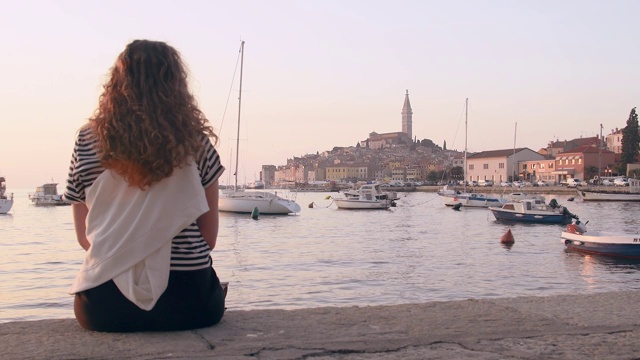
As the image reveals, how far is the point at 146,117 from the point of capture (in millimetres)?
3211

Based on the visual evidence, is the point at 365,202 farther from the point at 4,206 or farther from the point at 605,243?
the point at 605,243

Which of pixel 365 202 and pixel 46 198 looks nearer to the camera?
pixel 365 202

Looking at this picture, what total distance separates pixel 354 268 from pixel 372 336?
17.4 metres

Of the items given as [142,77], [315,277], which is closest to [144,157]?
[142,77]

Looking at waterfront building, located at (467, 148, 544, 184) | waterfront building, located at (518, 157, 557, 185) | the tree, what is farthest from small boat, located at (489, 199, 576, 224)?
waterfront building, located at (467, 148, 544, 184)

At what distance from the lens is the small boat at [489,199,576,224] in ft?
133

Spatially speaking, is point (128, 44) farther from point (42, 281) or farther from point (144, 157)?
point (42, 281)

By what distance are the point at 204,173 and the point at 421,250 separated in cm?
2428

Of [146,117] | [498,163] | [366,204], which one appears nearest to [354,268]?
[146,117]

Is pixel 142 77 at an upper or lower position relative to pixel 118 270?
upper

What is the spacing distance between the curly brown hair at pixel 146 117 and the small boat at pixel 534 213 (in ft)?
129

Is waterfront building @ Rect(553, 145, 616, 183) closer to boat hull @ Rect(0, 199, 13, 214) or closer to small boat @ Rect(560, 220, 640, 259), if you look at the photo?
boat hull @ Rect(0, 199, 13, 214)

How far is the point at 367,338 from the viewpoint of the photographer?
350 centimetres

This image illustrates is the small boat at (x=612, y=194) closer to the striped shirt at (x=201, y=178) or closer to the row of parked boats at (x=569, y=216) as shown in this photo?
the row of parked boats at (x=569, y=216)
